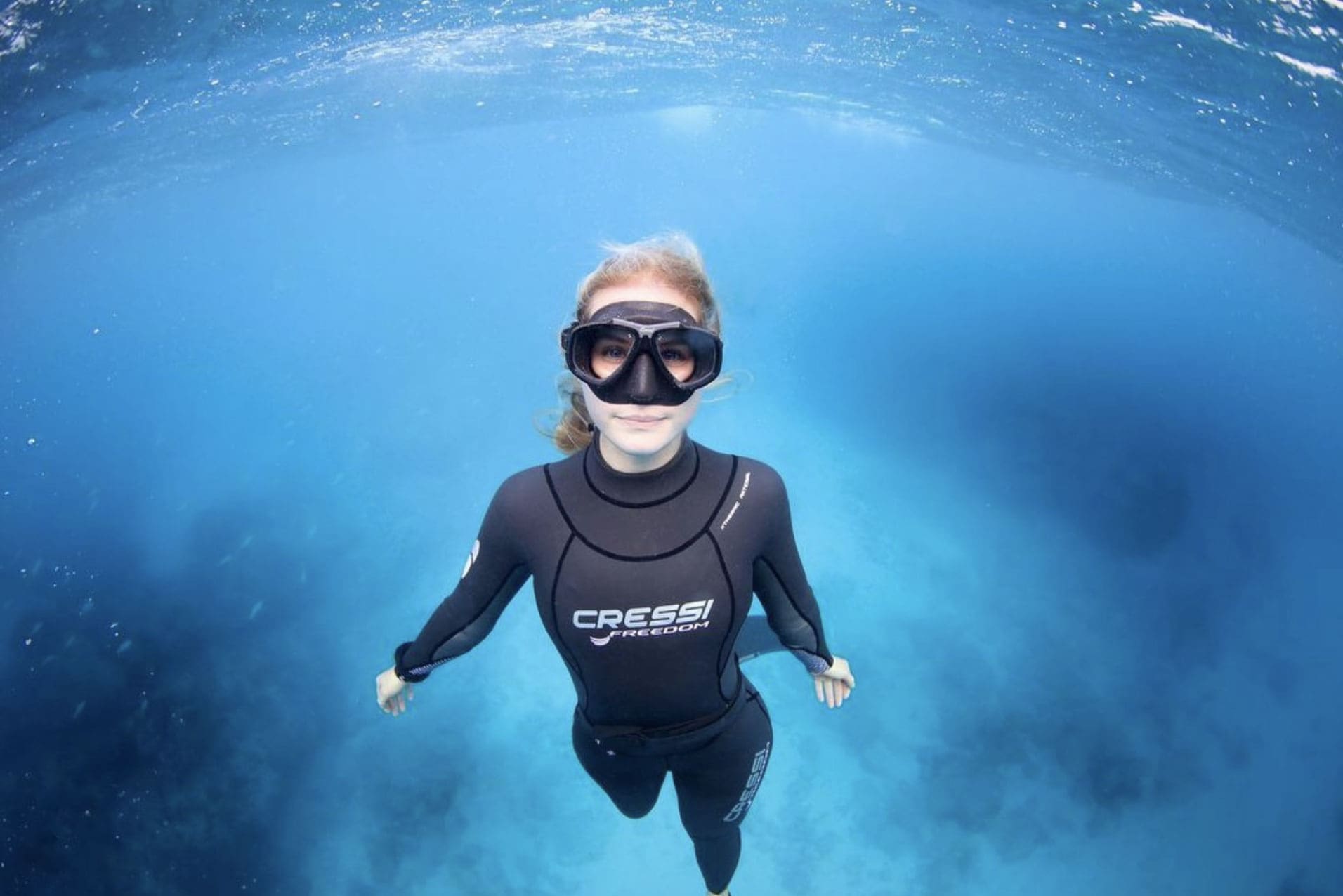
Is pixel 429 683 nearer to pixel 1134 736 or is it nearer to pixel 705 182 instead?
pixel 1134 736

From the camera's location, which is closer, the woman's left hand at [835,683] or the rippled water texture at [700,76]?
the woman's left hand at [835,683]

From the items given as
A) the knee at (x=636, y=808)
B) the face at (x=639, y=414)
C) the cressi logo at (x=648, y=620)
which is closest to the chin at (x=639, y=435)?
the face at (x=639, y=414)

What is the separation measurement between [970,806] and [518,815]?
3.94 meters

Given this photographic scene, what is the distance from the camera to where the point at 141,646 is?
758cm

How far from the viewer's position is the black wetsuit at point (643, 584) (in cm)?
222

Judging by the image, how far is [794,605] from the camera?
2643mm

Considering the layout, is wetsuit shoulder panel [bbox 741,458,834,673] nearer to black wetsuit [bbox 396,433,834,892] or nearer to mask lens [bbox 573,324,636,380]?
black wetsuit [bbox 396,433,834,892]

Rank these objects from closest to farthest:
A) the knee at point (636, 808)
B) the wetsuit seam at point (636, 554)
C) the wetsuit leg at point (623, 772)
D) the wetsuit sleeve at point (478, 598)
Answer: the wetsuit seam at point (636, 554) → the wetsuit sleeve at point (478, 598) → the wetsuit leg at point (623, 772) → the knee at point (636, 808)

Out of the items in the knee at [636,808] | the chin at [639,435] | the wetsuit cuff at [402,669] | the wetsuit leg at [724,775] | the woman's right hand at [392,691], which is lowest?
the knee at [636,808]

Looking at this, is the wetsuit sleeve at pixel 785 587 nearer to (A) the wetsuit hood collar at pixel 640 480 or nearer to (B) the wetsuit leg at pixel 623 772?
(A) the wetsuit hood collar at pixel 640 480

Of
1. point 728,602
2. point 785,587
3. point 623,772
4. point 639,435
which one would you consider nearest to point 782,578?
point 785,587

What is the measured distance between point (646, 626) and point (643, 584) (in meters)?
0.18

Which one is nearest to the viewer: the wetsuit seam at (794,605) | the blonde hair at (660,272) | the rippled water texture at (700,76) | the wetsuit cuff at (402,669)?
the blonde hair at (660,272)

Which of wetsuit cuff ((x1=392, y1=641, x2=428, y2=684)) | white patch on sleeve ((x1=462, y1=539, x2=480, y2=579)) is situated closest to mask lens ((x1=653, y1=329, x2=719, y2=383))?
white patch on sleeve ((x1=462, y1=539, x2=480, y2=579))
